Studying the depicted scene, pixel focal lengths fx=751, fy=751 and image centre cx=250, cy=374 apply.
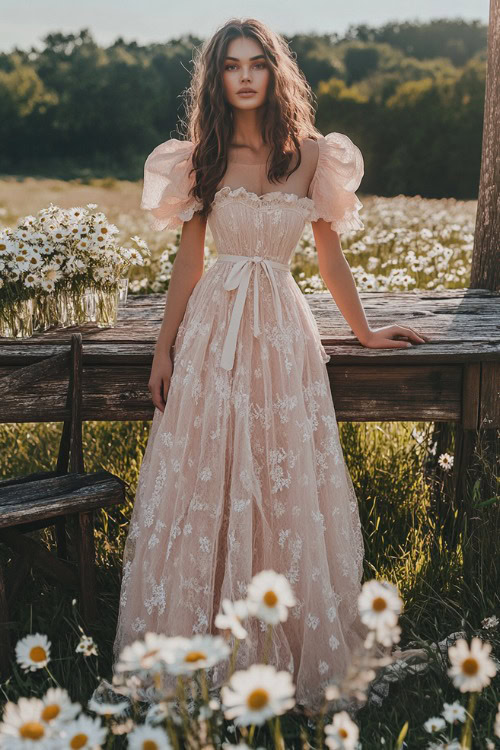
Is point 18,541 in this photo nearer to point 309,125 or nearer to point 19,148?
point 309,125

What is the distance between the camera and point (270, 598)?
1226mm

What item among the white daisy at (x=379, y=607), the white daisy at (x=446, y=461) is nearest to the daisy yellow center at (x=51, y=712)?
the white daisy at (x=379, y=607)

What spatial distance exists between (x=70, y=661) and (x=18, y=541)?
446 millimetres

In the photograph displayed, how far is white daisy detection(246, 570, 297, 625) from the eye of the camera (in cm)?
120

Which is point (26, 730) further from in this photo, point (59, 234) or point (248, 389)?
point (59, 234)

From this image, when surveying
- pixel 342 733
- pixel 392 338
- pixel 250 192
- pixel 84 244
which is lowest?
pixel 342 733

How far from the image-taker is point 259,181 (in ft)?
8.40

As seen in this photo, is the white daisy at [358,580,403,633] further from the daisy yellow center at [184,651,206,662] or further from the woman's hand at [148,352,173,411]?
the woman's hand at [148,352,173,411]

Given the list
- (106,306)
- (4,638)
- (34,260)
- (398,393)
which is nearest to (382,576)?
(398,393)

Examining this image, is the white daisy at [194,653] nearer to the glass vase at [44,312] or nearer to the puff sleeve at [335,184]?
the puff sleeve at [335,184]

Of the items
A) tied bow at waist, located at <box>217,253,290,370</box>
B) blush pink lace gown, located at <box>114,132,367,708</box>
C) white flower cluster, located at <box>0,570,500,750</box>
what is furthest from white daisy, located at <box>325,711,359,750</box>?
tied bow at waist, located at <box>217,253,290,370</box>

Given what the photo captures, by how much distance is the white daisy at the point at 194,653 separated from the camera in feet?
3.76

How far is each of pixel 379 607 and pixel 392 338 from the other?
69.1 inches

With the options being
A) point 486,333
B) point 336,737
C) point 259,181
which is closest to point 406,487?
point 486,333
